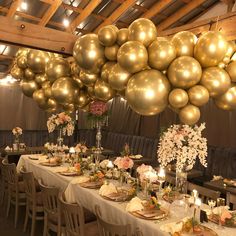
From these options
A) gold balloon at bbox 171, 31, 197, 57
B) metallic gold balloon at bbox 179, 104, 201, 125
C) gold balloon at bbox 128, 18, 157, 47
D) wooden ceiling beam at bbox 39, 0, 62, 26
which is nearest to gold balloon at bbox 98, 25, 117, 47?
gold balloon at bbox 128, 18, 157, 47

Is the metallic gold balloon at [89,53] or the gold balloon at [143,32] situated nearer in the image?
the gold balloon at [143,32]

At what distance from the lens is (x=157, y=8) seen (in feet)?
21.1

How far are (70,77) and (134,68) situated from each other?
78cm

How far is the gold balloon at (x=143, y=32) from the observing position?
1742mm

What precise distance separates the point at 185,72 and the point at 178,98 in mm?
146

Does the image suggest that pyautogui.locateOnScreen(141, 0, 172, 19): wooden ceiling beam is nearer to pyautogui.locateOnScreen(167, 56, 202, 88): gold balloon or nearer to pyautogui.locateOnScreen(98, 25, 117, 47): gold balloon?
pyautogui.locateOnScreen(98, 25, 117, 47): gold balloon

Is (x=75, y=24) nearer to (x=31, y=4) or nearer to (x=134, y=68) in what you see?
(x=31, y=4)

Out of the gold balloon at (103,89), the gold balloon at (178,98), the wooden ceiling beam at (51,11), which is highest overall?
the wooden ceiling beam at (51,11)

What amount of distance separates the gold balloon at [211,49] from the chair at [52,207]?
2005 mm

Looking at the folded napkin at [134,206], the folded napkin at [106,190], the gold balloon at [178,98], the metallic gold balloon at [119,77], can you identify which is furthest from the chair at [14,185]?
the gold balloon at [178,98]

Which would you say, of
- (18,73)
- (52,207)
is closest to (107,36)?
(18,73)

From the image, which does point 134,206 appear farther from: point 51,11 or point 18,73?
point 51,11

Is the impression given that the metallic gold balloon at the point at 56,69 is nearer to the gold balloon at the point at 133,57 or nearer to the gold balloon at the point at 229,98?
the gold balloon at the point at 133,57

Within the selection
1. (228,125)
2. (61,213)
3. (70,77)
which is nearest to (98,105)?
(70,77)
